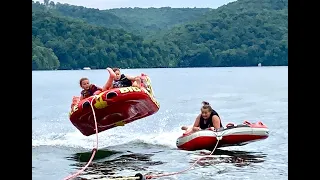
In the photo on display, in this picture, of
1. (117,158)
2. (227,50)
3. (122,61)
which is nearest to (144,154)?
(117,158)

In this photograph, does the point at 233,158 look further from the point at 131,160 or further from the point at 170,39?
the point at 170,39

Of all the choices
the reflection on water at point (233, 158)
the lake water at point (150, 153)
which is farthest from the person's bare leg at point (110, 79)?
the reflection on water at point (233, 158)

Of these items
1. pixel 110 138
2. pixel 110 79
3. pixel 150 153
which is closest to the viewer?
pixel 110 79

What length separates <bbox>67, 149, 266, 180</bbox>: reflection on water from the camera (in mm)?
7406

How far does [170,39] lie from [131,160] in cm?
2863

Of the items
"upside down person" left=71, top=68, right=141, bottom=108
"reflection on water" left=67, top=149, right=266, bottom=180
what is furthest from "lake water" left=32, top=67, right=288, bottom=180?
"upside down person" left=71, top=68, right=141, bottom=108

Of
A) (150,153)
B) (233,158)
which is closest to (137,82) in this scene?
(233,158)

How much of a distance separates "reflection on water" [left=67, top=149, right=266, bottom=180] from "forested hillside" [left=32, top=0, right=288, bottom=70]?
24.2m

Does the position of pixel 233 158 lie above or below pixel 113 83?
below

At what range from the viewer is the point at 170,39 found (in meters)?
36.6

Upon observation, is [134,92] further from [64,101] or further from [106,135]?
A: [64,101]

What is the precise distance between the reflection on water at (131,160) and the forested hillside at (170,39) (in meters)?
24.2

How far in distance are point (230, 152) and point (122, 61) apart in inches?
995
